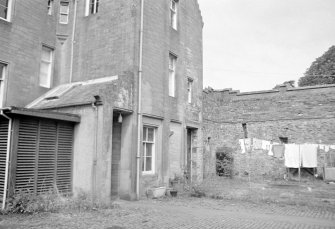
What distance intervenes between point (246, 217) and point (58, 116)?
679 centimetres

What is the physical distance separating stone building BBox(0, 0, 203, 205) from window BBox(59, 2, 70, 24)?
0.05 m

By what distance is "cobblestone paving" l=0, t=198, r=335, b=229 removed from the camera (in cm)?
823

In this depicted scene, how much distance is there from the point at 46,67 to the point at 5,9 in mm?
2828

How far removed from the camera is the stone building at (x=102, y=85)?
36.0 ft

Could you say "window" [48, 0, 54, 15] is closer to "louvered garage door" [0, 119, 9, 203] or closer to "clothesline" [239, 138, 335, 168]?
"louvered garage door" [0, 119, 9, 203]

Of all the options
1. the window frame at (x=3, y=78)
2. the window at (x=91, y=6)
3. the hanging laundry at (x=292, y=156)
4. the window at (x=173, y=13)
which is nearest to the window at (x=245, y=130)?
the hanging laundry at (x=292, y=156)

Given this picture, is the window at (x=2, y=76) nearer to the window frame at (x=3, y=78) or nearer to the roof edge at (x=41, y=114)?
the window frame at (x=3, y=78)

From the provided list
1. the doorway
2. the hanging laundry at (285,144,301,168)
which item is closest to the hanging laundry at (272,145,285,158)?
the hanging laundry at (285,144,301,168)

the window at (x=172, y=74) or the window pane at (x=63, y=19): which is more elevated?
the window pane at (x=63, y=19)

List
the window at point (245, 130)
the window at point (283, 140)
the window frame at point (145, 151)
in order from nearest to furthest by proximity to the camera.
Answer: the window frame at point (145, 151)
the window at point (283, 140)
the window at point (245, 130)

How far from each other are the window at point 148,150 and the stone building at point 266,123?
283 inches

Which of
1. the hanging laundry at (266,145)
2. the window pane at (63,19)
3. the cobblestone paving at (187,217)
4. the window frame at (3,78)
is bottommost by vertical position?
the cobblestone paving at (187,217)

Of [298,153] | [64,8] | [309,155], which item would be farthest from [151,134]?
[309,155]

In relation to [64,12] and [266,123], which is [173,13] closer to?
[64,12]
